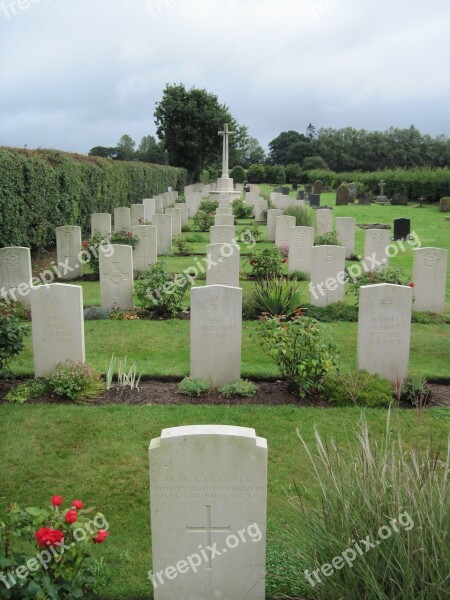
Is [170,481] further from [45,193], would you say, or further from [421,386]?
[45,193]

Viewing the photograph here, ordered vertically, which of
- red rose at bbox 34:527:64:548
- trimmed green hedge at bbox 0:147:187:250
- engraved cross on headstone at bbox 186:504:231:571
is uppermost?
trimmed green hedge at bbox 0:147:187:250

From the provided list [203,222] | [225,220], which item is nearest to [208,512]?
[225,220]

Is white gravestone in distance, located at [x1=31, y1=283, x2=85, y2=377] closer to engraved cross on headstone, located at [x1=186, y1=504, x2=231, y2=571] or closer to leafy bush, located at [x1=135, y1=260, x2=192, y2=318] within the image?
leafy bush, located at [x1=135, y1=260, x2=192, y2=318]

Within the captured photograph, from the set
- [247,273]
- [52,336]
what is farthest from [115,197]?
[52,336]

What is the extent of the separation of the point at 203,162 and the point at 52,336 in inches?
1870

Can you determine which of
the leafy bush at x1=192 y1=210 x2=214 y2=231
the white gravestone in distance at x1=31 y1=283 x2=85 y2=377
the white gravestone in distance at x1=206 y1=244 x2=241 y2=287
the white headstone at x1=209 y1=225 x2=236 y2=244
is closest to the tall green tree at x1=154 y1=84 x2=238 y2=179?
the leafy bush at x1=192 y1=210 x2=214 y2=231

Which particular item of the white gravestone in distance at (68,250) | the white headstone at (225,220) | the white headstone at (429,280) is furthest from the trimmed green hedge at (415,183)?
the white gravestone in distance at (68,250)

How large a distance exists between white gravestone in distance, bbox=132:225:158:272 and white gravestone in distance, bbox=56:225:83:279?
4.71 ft

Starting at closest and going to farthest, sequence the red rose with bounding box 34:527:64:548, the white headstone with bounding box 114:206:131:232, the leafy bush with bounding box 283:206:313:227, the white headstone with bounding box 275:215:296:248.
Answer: the red rose with bounding box 34:527:64:548
the white headstone with bounding box 275:215:296:248
the white headstone with bounding box 114:206:131:232
the leafy bush with bounding box 283:206:313:227

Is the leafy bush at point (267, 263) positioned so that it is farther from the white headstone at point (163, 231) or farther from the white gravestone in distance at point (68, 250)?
the white headstone at point (163, 231)

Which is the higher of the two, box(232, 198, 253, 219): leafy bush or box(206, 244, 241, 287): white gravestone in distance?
box(232, 198, 253, 219): leafy bush

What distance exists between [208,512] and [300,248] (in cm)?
1082

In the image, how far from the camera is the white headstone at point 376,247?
531 inches

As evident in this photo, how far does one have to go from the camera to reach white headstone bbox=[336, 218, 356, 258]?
56.5 ft
